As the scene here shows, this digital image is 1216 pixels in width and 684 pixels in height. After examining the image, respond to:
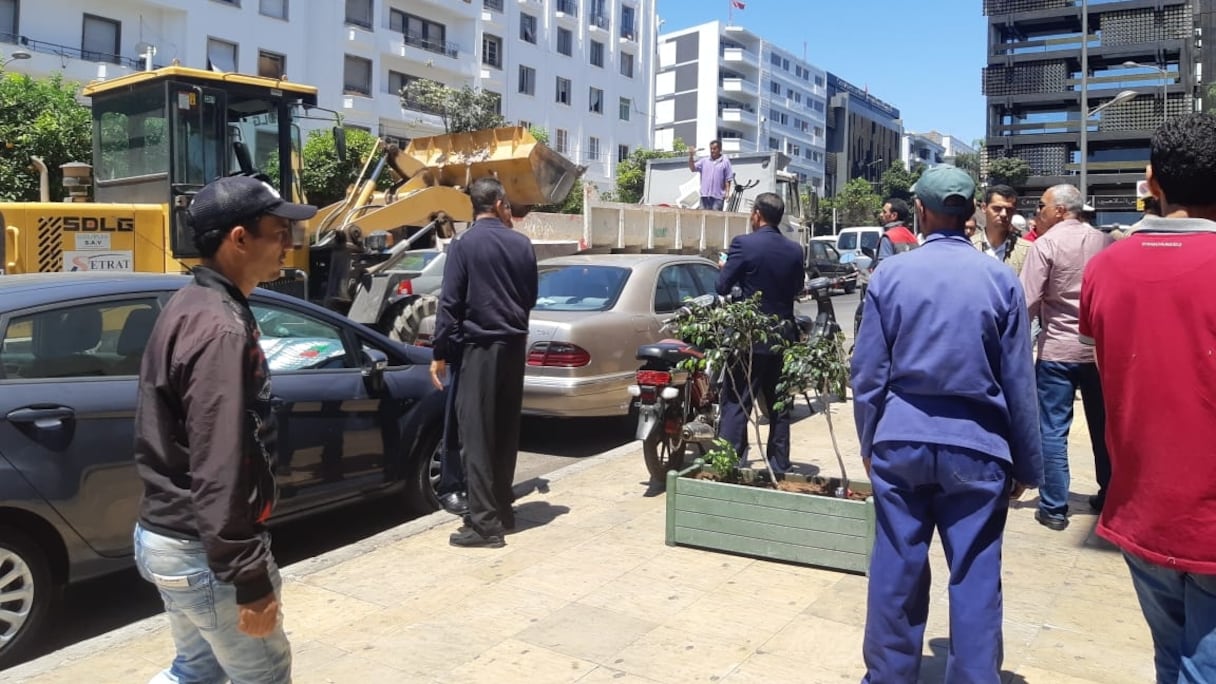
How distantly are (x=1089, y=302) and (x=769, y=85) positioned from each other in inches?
3655

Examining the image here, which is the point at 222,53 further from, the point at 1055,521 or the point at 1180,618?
the point at 1180,618

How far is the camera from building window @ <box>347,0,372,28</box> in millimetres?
39250

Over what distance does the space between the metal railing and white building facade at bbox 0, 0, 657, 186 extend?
2.4 inches

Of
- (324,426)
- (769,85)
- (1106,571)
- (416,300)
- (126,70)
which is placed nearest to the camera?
(1106,571)

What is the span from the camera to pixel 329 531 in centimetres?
600

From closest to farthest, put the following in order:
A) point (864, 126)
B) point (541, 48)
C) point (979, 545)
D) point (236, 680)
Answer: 1. point (236, 680)
2. point (979, 545)
3. point (541, 48)
4. point (864, 126)

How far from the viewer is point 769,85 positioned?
91.4 metres

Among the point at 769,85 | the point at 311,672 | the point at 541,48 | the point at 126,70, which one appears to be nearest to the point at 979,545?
the point at 311,672

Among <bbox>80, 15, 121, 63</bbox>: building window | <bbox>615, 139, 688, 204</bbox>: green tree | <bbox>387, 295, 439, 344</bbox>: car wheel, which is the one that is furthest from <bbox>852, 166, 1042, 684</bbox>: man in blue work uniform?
<bbox>615, 139, 688, 204</bbox>: green tree

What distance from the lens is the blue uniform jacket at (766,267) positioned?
20.6 ft

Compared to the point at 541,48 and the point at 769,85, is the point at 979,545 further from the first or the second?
the point at 769,85

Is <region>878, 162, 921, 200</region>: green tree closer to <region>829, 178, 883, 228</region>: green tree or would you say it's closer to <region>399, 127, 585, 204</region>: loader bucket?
<region>829, 178, 883, 228</region>: green tree

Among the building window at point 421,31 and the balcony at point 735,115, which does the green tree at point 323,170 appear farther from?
the balcony at point 735,115

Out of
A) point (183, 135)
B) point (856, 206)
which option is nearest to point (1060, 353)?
point (183, 135)
